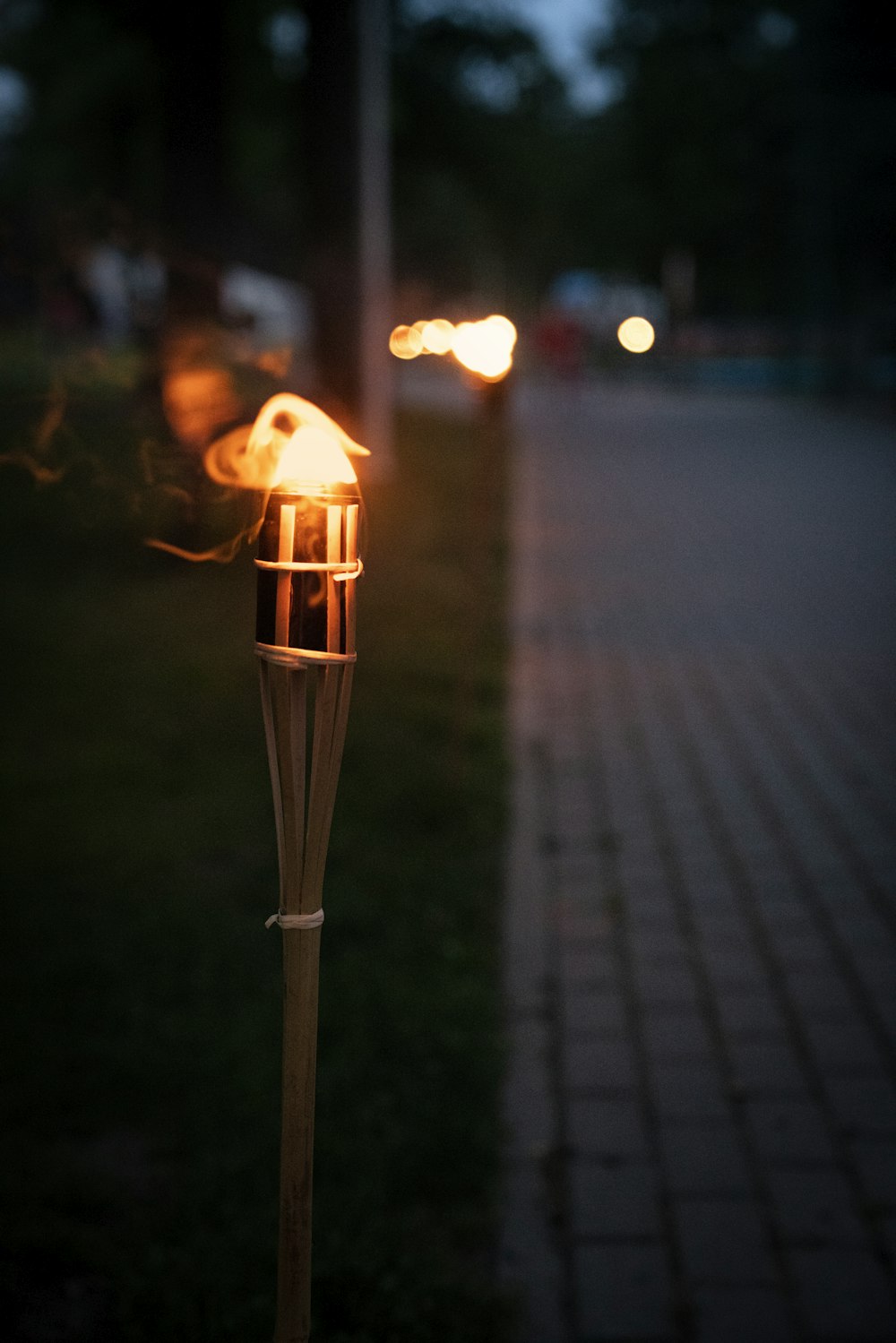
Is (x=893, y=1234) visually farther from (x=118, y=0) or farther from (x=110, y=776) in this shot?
(x=118, y=0)

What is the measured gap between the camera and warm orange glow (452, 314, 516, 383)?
12.4 ft

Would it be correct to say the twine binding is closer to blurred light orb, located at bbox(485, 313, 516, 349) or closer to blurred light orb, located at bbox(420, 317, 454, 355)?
blurred light orb, located at bbox(420, 317, 454, 355)

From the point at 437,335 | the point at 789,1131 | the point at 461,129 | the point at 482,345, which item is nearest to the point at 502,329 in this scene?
the point at 482,345

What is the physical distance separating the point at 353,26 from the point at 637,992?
996 cm

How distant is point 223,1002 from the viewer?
3834 mm

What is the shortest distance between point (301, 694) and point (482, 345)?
7.62 ft

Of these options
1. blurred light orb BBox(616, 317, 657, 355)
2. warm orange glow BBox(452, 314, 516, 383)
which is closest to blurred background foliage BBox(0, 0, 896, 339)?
warm orange glow BBox(452, 314, 516, 383)

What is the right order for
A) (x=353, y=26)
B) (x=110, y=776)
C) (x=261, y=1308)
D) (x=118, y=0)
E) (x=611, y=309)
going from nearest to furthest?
(x=261, y=1308), (x=110, y=776), (x=353, y=26), (x=118, y=0), (x=611, y=309)

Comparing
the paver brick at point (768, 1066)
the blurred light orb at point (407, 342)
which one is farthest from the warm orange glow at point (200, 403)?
the paver brick at point (768, 1066)

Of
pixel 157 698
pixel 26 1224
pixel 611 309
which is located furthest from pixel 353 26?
pixel 611 309

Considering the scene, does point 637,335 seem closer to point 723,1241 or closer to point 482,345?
point 482,345

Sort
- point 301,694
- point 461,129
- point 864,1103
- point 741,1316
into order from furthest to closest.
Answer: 1. point 461,129
2. point 864,1103
3. point 741,1316
4. point 301,694

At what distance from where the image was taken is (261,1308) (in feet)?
8.53

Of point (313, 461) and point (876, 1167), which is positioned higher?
point (313, 461)
